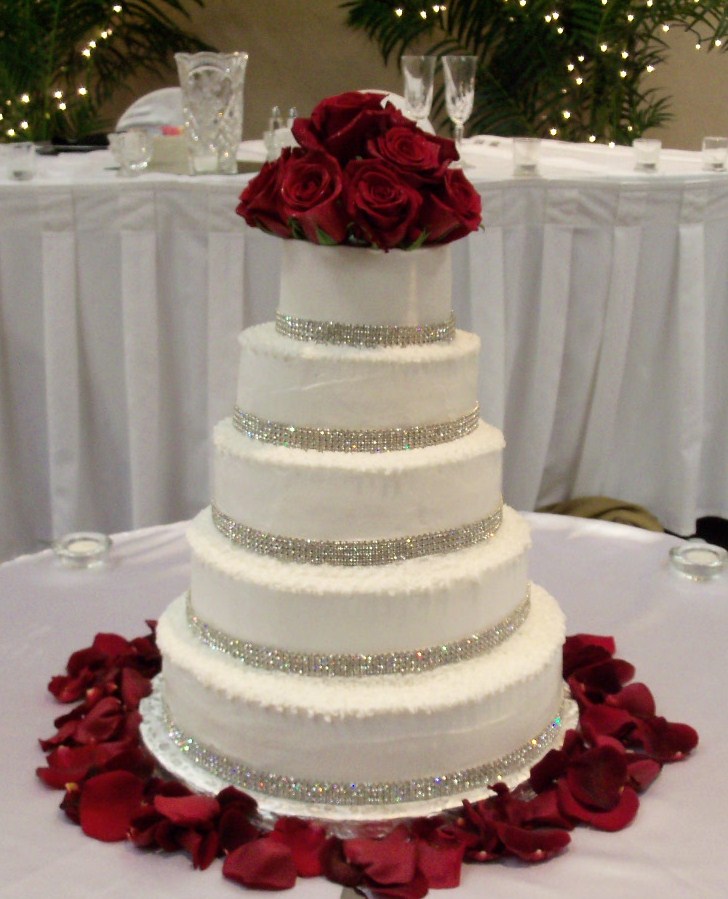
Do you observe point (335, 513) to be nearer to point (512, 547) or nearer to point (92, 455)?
point (512, 547)

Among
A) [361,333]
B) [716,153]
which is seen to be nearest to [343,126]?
[361,333]

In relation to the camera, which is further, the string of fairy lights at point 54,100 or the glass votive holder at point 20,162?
the string of fairy lights at point 54,100

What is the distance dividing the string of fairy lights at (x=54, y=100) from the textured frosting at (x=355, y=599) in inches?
183

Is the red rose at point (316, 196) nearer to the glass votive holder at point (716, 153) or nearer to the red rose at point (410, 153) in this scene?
the red rose at point (410, 153)

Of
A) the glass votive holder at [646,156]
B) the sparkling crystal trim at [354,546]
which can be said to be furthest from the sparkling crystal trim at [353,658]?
the glass votive holder at [646,156]

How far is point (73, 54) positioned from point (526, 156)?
393cm

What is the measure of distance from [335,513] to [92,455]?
159 cm

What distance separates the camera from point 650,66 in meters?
6.11

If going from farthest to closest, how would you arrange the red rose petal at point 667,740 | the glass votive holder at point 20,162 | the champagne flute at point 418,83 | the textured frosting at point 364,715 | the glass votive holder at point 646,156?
the glass votive holder at point 646,156
the champagne flute at point 418,83
the glass votive holder at point 20,162
the red rose petal at point 667,740
the textured frosting at point 364,715

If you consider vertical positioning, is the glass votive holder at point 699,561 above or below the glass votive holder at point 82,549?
above

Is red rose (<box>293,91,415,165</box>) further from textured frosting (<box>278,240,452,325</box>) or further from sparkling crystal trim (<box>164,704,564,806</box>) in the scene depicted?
sparkling crystal trim (<box>164,704,564,806</box>)

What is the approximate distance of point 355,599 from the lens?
4.00 ft

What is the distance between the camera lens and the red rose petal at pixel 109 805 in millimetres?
1225

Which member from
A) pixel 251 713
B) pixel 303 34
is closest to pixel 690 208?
pixel 251 713
